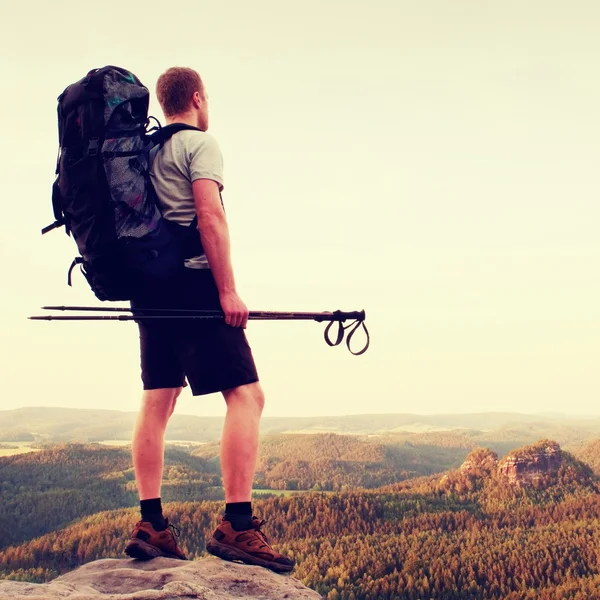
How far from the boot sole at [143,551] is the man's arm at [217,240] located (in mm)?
2690

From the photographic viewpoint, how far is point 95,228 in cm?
644

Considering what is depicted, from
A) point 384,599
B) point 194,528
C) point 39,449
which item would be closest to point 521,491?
point 384,599

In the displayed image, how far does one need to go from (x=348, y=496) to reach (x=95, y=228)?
370ft

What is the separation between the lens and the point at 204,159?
21.6 feet

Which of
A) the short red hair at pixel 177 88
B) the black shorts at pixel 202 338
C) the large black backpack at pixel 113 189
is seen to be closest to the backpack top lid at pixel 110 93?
the large black backpack at pixel 113 189

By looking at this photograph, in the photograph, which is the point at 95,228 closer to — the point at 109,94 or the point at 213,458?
the point at 109,94

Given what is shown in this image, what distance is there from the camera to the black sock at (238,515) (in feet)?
22.1

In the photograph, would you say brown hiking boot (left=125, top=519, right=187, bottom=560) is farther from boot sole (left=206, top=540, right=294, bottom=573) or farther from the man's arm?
the man's arm

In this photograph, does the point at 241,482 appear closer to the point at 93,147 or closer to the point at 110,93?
the point at 93,147

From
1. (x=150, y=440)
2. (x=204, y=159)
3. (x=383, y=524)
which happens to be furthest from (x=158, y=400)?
(x=383, y=524)

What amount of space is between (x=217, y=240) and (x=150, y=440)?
7.82 ft

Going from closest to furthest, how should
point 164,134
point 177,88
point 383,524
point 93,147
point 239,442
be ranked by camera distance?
point 93,147 → point 239,442 → point 164,134 → point 177,88 → point 383,524

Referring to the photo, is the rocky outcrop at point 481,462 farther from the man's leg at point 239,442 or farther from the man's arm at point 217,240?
the man's arm at point 217,240

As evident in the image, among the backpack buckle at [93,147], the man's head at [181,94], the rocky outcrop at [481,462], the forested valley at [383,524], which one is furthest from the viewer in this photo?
the rocky outcrop at [481,462]
